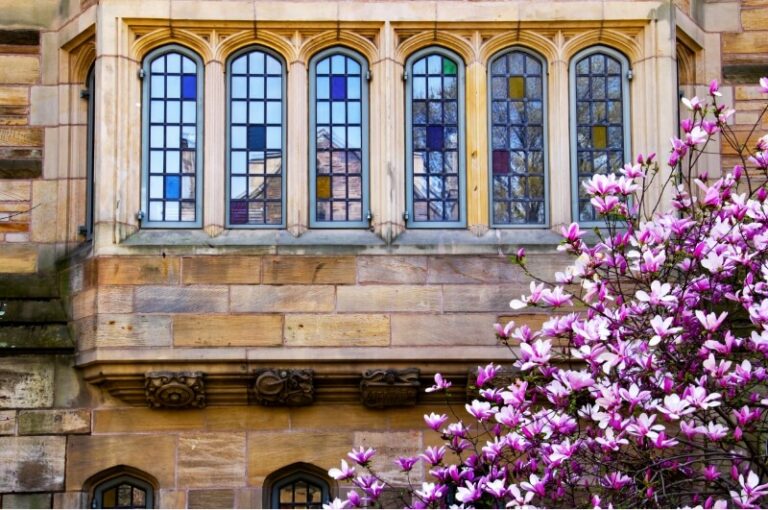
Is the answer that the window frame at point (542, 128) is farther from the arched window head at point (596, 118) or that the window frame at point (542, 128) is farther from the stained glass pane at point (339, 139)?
the stained glass pane at point (339, 139)

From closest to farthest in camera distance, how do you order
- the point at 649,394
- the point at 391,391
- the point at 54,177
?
the point at 649,394 < the point at 391,391 < the point at 54,177

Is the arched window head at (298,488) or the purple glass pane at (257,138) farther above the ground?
the purple glass pane at (257,138)

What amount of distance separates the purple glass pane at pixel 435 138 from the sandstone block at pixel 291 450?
2.30m

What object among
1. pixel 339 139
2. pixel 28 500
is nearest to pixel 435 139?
pixel 339 139

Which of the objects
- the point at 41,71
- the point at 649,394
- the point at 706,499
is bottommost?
the point at 706,499

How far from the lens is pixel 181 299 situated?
1277cm

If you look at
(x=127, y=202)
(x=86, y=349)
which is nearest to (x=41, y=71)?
(x=127, y=202)

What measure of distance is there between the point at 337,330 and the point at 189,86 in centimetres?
228

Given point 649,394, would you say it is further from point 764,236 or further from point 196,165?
point 196,165

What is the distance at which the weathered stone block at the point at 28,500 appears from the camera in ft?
42.0

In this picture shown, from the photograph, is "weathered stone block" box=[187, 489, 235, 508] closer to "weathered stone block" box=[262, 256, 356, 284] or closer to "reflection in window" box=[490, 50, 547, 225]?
"weathered stone block" box=[262, 256, 356, 284]

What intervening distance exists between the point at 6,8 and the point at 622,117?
194 inches

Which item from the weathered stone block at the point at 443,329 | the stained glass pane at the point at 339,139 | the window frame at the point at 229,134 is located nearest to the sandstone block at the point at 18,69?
the window frame at the point at 229,134

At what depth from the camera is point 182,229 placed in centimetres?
1315
